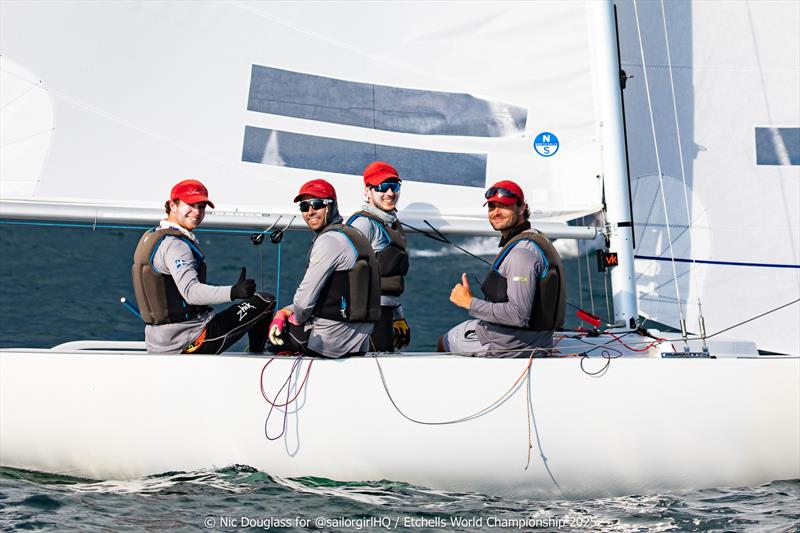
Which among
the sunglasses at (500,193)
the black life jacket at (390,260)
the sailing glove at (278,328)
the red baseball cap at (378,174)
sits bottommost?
the sailing glove at (278,328)

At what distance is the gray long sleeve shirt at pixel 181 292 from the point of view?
4.47 metres

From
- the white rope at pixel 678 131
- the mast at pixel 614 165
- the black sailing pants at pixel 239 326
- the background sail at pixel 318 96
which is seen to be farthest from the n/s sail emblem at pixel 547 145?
the black sailing pants at pixel 239 326

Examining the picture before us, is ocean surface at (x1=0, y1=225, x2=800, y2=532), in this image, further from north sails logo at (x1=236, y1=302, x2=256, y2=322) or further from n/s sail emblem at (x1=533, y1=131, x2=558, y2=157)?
n/s sail emblem at (x1=533, y1=131, x2=558, y2=157)

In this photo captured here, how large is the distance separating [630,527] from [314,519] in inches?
48.5

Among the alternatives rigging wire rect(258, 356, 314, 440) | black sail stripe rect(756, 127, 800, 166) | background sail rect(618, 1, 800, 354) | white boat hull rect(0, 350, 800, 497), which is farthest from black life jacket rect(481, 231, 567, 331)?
black sail stripe rect(756, 127, 800, 166)

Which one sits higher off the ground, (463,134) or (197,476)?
(463,134)

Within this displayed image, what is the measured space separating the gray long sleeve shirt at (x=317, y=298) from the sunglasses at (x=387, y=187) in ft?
2.08

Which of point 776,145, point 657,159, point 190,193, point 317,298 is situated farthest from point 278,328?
point 776,145

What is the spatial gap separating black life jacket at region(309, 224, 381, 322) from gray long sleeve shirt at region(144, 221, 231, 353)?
1.43 ft

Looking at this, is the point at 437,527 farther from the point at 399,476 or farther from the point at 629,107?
the point at 629,107

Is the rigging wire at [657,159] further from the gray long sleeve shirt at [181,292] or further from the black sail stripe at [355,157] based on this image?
the gray long sleeve shirt at [181,292]

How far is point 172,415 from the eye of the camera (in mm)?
4492

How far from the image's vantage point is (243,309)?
480cm

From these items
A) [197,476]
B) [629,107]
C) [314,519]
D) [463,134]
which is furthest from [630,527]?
[629,107]
